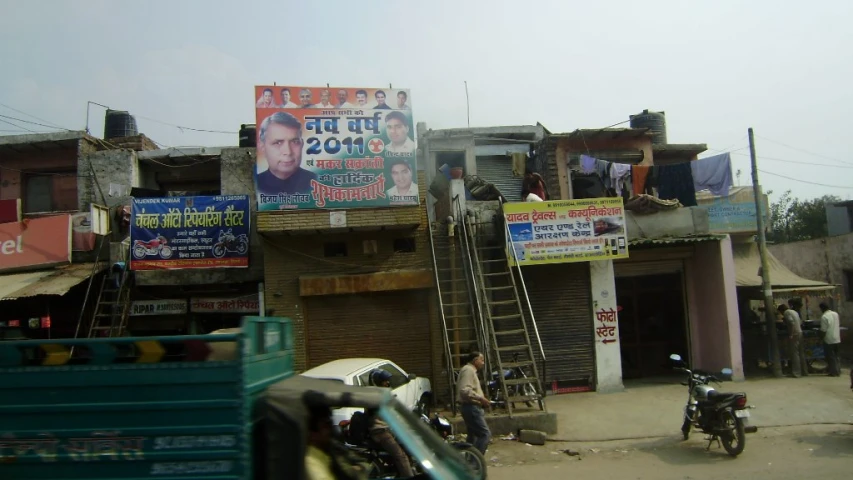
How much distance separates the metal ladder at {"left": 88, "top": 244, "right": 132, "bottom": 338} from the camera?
12391mm

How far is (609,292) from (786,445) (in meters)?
5.06

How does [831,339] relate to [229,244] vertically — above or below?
below

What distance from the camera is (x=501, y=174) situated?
53.2 ft

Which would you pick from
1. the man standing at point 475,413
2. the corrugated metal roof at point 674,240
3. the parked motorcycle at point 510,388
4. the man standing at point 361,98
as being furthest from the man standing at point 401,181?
the man standing at point 475,413

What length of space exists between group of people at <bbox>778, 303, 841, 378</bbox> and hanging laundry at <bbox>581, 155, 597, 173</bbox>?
5.67 metres

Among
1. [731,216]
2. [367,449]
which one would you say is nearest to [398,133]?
[367,449]

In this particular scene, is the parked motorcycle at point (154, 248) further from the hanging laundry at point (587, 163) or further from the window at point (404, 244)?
the hanging laundry at point (587, 163)

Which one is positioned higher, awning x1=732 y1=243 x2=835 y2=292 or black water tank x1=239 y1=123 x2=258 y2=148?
black water tank x1=239 y1=123 x2=258 y2=148

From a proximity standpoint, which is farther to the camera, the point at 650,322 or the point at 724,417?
the point at 650,322

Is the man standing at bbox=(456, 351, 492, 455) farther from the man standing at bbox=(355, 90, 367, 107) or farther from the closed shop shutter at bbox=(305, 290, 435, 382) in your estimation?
the man standing at bbox=(355, 90, 367, 107)

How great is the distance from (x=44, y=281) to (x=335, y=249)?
621cm

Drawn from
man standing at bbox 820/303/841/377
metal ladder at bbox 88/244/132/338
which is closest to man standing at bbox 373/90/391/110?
metal ladder at bbox 88/244/132/338

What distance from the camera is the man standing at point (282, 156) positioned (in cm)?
1191

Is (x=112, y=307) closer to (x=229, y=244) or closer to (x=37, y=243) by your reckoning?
(x=37, y=243)
